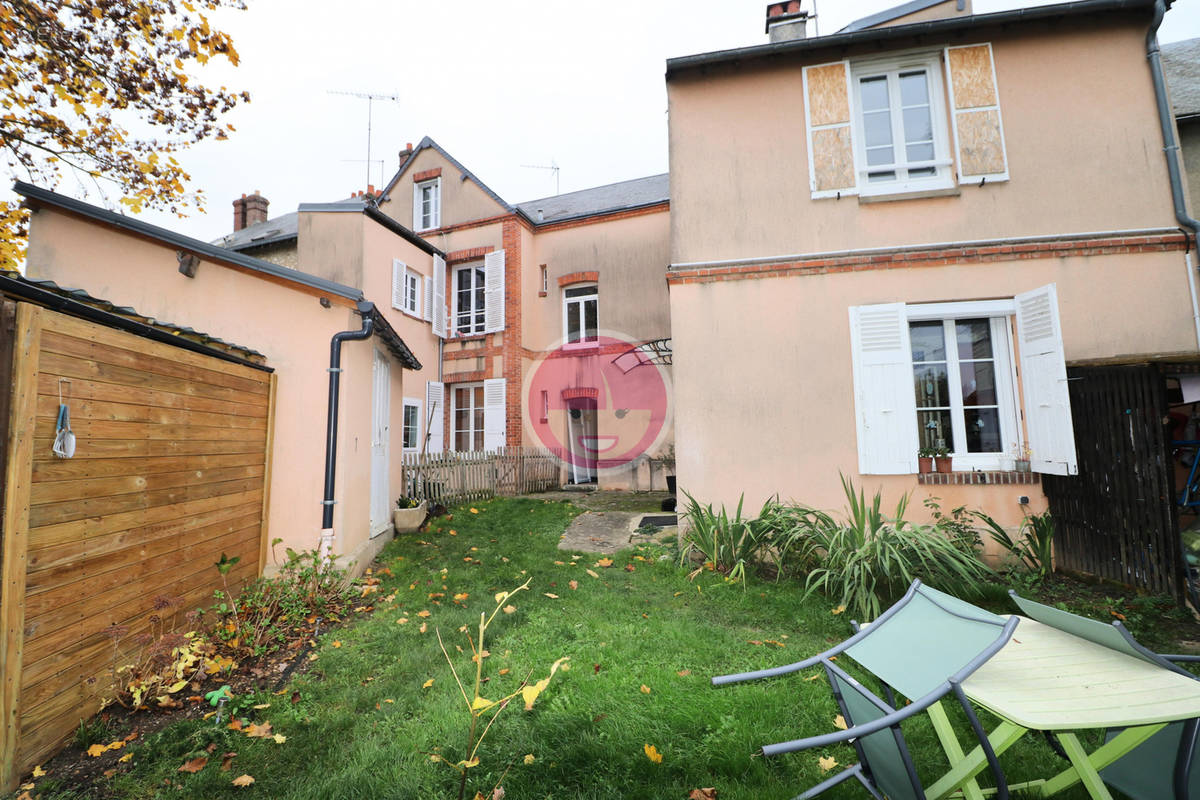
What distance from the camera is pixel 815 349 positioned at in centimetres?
557

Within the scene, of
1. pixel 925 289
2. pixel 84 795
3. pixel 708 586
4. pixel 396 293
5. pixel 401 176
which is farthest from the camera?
pixel 401 176

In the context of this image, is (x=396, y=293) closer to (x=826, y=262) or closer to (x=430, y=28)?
(x=430, y=28)

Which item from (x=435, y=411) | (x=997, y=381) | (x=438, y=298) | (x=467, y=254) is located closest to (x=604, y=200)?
(x=467, y=254)

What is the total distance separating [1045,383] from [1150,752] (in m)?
3.86

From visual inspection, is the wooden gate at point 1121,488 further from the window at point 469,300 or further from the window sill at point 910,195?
the window at point 469,300

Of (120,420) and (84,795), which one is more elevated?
(120,420)

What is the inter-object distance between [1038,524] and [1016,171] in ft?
12.1

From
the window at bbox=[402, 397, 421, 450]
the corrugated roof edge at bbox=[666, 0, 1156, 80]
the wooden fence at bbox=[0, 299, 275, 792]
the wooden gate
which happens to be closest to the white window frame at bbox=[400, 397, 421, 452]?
the window at bbox=[402, 397, 421, 450]

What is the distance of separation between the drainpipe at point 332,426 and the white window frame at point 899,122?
17.9ft

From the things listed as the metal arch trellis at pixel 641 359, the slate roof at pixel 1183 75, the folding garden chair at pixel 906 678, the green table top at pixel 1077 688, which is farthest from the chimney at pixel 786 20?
the green table top at pixel 1077 688

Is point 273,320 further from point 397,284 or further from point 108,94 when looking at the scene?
point 397,284

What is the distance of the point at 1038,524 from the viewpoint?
489 cm

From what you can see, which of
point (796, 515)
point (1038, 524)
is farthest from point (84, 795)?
point (1038, 524)

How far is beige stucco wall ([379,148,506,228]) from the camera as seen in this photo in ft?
44.5
